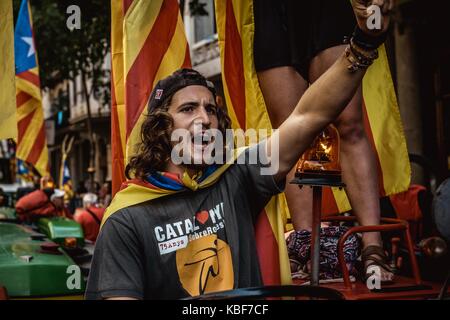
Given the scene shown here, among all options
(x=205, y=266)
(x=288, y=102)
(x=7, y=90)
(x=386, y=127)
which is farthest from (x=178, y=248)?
(x=7, y=90)

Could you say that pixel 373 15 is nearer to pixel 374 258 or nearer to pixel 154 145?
pixel 154 145

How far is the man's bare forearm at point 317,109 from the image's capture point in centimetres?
180

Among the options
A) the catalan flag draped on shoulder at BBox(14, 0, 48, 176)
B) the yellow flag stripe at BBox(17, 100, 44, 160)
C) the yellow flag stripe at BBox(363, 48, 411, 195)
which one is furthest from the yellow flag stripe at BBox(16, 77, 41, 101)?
the yellow flag stripe at BBox(363, 48, 411, 195)

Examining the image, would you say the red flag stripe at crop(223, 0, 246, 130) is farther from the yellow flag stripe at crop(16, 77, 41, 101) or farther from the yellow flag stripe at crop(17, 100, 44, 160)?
the yellow flag stripe at crop(16, 77, 41, 101)

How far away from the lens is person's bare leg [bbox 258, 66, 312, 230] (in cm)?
262

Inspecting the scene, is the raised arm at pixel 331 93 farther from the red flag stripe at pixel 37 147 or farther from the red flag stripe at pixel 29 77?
the red flag stripe at pixel 29 77

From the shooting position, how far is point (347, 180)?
2.57 m

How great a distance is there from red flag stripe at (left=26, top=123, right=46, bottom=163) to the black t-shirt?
532 centimetres

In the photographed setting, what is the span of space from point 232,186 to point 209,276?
0.34 meters

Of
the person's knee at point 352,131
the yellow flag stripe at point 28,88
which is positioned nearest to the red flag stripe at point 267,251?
the person's knee at point 352,131

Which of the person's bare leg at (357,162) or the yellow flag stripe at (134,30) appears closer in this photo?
the person's bare leg at (357,162)

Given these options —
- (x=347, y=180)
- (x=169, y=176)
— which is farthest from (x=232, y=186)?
(x=347, y=180)

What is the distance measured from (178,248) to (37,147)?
556 centimetres
